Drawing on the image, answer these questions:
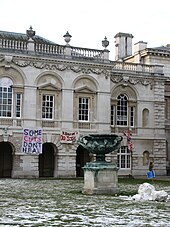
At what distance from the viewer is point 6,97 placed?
34344mm

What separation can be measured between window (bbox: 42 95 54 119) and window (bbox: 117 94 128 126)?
6632 millimetres

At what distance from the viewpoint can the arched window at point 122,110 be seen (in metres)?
39.6

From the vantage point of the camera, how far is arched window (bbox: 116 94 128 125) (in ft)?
130

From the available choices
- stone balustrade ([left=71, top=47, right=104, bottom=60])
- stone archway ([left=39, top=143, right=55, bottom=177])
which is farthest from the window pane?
stone balustrade ([left=71, top=47, right=104, bottom=60])

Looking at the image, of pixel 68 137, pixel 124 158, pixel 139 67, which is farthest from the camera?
pixel 139 67

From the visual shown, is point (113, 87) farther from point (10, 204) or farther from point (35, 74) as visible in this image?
point (10, 204)

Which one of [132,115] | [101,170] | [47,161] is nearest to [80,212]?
[101,170]

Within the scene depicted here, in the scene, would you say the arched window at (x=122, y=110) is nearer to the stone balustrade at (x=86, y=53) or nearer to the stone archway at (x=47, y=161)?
the stone balustrade at (x=86, y=53)

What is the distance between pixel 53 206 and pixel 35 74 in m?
21.4

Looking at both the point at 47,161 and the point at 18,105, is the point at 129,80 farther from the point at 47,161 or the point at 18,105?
the point at 18,105

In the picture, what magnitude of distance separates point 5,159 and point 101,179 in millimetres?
17666

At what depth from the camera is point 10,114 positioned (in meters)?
34.4

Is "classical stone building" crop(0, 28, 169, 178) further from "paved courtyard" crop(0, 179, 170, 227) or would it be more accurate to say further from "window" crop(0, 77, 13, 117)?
"paved courtyard" crop(0, 179, 170, 227)

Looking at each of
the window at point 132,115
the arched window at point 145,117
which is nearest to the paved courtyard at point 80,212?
the window at point 132,115
